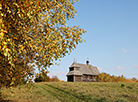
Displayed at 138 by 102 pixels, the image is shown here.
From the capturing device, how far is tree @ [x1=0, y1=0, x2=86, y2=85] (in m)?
8.77

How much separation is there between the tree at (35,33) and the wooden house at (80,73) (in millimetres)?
46756

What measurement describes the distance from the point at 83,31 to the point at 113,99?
1213 cm

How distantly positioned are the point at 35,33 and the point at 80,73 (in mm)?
49671

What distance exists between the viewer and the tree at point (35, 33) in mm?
8766

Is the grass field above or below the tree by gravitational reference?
below

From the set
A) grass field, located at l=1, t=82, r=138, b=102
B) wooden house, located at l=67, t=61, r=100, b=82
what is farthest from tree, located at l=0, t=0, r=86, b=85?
wooden house, located at l=67, t=61, r=100, b=82

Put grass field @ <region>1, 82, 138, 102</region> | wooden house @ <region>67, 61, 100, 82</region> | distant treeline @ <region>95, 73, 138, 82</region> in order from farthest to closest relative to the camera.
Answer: wooden house @ <region>67, 61, 100, 82</region>, distant treeline @ <region>95, 73, 138, 82</region>, grass field @ <region>1, 82, 138, 102</region>

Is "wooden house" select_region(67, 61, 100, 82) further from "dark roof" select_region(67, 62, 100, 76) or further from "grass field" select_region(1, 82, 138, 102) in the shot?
"grass field" select_region(1, 82, 138, 102)

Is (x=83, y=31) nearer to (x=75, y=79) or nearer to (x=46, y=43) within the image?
(x=46, y=43)

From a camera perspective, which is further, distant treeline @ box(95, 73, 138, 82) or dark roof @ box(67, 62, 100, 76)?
dark roof @ box(67, 62, 100, 76)

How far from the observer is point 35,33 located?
10492 millimetres

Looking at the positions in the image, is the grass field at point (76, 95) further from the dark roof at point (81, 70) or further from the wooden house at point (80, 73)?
the dark roof at point (81, 70)

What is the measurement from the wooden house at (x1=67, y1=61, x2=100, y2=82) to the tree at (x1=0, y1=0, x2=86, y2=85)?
153ft

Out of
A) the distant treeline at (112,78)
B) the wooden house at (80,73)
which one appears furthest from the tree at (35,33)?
the wooden house at (80,73)
